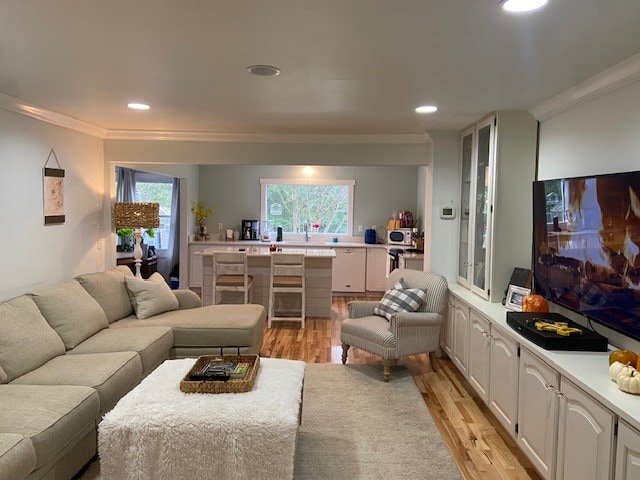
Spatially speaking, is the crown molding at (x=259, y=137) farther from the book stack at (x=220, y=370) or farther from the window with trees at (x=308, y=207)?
the window with trees at (x=308, y=207)

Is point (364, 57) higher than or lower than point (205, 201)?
higher

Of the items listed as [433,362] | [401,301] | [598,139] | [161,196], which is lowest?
[433,362]

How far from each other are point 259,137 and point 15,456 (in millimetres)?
3516

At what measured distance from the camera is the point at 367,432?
121 inches

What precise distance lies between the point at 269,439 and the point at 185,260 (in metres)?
5.65

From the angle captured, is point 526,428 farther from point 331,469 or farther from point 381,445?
point 331,469

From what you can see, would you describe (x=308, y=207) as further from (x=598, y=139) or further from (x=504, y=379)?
(x=598, y=139)

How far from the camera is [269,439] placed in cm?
216

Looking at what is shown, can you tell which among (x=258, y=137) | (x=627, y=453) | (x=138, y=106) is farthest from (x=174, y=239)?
(x=627, y=453)

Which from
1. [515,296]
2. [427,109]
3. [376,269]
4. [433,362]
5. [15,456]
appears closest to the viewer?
[15,456]

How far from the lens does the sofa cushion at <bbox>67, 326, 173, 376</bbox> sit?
318cm

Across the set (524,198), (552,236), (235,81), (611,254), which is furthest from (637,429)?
(235,81)

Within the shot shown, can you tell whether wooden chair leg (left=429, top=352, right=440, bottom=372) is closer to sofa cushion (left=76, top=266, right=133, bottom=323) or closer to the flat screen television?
the flat screen television

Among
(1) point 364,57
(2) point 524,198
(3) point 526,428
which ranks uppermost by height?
(1) point 364,57
